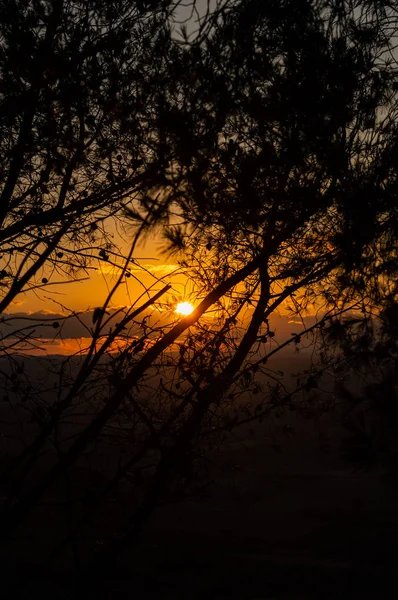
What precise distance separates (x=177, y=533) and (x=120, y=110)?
773 cm

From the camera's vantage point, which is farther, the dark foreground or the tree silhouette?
the dark foreground

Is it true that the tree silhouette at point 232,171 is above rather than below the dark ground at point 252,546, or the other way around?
above

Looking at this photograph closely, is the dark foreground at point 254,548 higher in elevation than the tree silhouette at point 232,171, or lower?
lower

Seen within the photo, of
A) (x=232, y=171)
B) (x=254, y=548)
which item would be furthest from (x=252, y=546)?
(x=232, y=171)

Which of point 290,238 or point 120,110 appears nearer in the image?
point 120,110

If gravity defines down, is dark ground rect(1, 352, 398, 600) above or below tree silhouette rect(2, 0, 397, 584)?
below

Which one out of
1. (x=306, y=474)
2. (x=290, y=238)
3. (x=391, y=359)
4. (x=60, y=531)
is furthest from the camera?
(x=306, y=474)

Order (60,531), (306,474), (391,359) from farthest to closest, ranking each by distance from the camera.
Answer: (306,474)
(60,531)
(391,359)

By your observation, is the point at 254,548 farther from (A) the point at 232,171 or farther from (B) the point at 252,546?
(A) the point at 232,171

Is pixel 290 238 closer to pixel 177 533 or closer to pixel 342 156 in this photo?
pixel 342 156

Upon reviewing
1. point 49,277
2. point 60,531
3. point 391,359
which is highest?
point 49,277

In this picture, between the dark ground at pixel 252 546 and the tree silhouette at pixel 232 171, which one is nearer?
the tree silhouette at pixel 232 171

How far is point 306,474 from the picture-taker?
626 inches

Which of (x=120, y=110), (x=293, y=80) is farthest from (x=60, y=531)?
(x=293, y=80)
